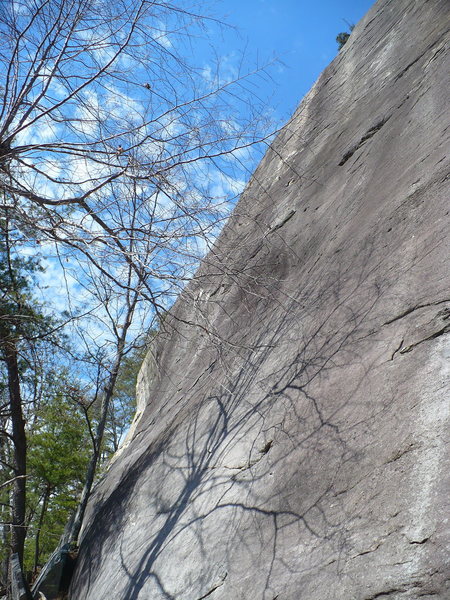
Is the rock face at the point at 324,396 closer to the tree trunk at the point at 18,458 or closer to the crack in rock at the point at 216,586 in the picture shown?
the crack in rock at the point at 216,586

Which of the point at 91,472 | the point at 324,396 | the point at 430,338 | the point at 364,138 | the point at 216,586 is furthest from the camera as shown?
the point at 91,472

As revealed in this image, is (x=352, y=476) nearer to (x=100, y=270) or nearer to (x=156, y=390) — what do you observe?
(x=100, y=270)

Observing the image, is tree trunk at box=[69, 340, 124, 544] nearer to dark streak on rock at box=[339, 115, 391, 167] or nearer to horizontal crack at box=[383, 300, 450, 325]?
dark streak on rock at box=[339, 115, 391, 167]

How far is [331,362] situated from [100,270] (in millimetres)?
1755

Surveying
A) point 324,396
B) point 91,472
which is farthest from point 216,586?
point 91,472

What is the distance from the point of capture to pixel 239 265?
5.45 m

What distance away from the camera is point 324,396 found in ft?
11.7

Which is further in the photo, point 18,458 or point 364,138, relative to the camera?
point 18,458

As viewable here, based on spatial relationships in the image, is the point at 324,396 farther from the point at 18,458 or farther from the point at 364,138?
the point at 18,458

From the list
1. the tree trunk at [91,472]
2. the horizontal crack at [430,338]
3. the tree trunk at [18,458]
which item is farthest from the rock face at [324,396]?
the tree trunk at [18,458]

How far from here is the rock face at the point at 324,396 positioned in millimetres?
2668

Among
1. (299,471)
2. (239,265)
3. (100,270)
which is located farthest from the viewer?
(239,265)

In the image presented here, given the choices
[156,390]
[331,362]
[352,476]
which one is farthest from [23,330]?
[352,476]

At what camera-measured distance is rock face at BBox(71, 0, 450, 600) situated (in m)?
2.67
